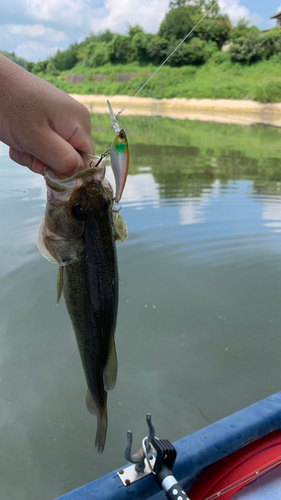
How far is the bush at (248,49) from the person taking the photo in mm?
48844

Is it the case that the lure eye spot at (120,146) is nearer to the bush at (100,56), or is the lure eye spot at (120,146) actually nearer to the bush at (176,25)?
the bush at (176,25)

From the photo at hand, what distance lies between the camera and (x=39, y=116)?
4.50 feet

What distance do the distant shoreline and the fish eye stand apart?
3347cm

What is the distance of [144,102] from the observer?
50000 mm

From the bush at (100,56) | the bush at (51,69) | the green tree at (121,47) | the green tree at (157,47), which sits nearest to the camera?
the green tree at (157,47)

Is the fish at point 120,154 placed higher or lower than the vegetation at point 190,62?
lower

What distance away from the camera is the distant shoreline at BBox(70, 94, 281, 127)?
35.6m

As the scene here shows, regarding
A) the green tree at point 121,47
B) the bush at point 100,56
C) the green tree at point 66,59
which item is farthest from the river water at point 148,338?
the green tree at point 66,59

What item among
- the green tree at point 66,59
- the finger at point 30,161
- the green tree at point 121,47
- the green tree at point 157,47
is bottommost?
the finger at point 30,161

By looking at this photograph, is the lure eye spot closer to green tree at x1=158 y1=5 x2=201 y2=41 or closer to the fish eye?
the fish eye

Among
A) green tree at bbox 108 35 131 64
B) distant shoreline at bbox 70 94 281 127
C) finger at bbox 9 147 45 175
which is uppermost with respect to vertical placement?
green tree at bbox 108 35 131 64

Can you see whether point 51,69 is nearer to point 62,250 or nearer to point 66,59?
point 66,59

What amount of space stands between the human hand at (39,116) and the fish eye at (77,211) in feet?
0.52

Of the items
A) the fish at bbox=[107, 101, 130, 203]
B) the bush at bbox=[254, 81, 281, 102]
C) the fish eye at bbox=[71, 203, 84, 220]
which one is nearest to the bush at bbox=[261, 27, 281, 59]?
the bush at bbox=[254, 81, 281, 102]
